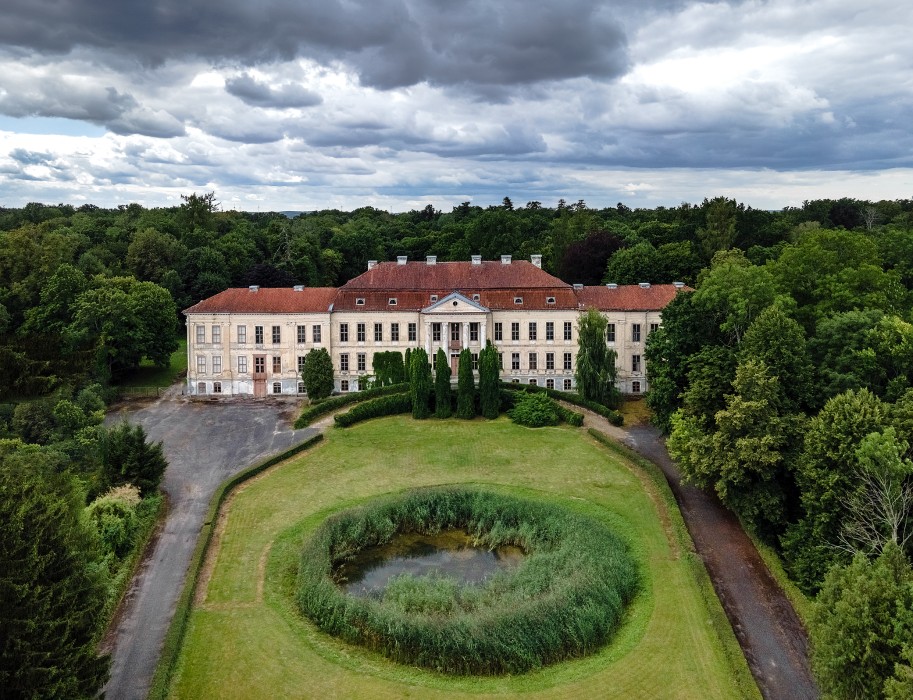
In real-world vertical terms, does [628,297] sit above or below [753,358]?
above

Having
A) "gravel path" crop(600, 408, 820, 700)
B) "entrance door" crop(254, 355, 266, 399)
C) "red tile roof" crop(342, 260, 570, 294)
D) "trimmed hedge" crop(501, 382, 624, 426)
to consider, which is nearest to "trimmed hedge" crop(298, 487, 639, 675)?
"gravel path" crop(600, 408, 820, 700)

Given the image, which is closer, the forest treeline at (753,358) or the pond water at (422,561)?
the forest treeline at (753,358)

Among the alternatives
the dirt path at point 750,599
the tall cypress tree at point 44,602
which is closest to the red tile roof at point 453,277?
the dirt path at point 750,599

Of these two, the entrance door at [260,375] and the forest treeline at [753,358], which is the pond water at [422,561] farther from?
the entrance door at [260,375]

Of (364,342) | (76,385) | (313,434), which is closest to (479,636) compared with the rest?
(313,434)

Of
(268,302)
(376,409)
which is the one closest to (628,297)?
(376,409)

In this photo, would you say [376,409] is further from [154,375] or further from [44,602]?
[44,602]
